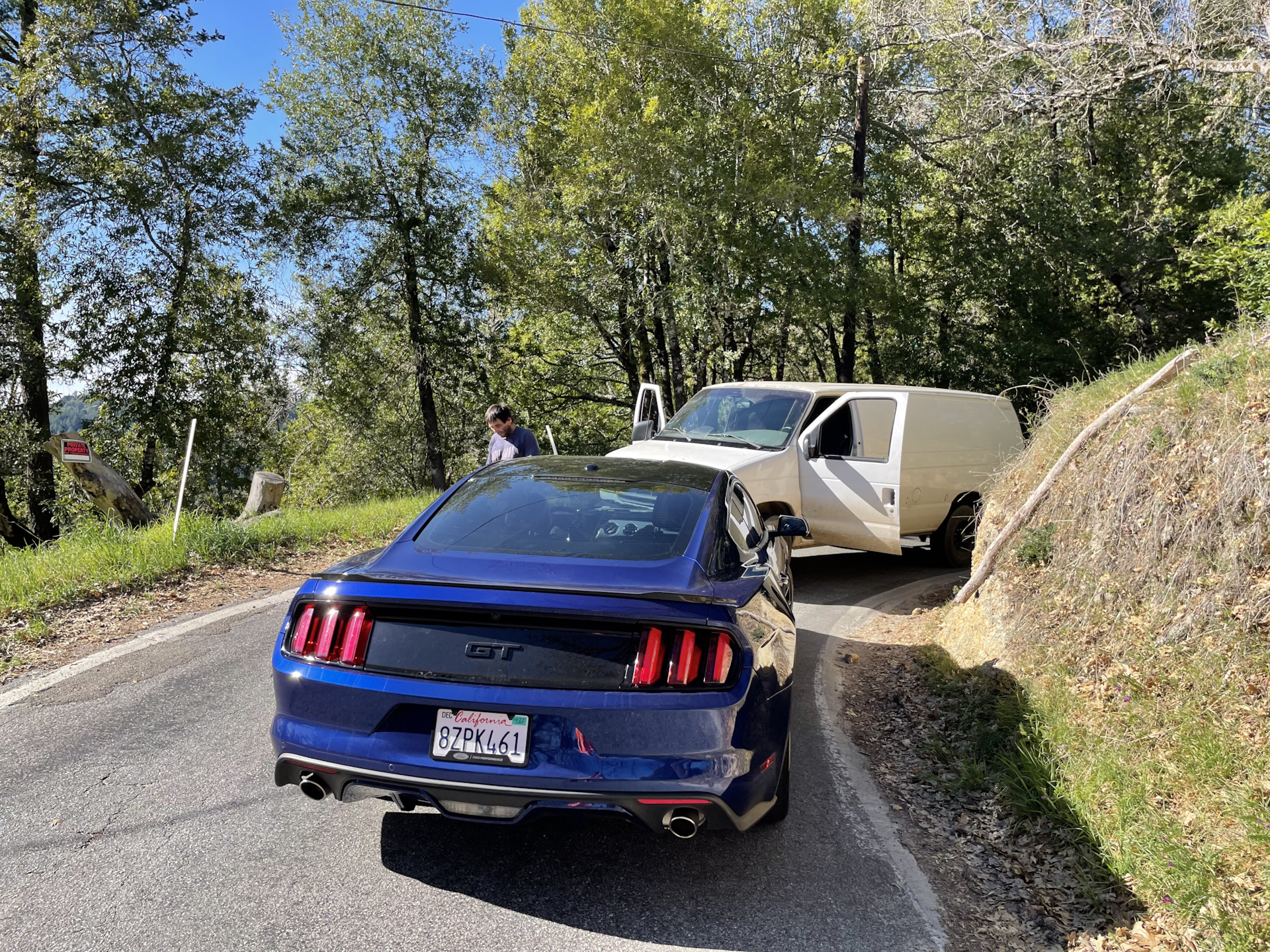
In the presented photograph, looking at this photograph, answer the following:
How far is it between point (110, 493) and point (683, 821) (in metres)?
11.0

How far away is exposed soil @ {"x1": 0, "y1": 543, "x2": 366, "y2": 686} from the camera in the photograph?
5.84 metres

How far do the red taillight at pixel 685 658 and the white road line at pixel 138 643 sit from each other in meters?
4.13

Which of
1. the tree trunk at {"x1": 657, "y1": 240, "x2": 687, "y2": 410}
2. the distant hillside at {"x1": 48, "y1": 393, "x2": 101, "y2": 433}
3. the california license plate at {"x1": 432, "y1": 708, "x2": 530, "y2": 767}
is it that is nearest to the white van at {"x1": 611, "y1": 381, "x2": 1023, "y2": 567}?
the california license plate at {"x1": 432, "y1": 708, "x2": 530, "y2": 767}

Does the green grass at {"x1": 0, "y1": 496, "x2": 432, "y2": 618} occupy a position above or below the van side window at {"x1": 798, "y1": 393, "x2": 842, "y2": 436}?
below

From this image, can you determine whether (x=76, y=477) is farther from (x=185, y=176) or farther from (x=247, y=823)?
(x=185, y=176)

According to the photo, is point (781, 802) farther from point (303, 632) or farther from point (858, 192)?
point (858, 192)

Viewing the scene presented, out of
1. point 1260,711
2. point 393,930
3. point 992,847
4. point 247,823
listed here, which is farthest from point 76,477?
point 1260,711

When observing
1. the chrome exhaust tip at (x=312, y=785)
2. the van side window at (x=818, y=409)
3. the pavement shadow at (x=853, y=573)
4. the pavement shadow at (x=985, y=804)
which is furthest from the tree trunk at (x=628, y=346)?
the chrome exhaust tip at (x=312, y=785)

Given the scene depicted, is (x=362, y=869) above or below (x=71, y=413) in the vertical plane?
below

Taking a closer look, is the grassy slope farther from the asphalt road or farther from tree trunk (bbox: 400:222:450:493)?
tree trunk (bbox: 400:222:450:493)

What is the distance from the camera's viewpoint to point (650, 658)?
2.93m

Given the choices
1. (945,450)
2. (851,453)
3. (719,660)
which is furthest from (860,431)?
(719,660)

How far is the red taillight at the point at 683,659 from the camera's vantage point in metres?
2.92

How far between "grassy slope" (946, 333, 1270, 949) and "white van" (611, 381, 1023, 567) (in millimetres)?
2236
